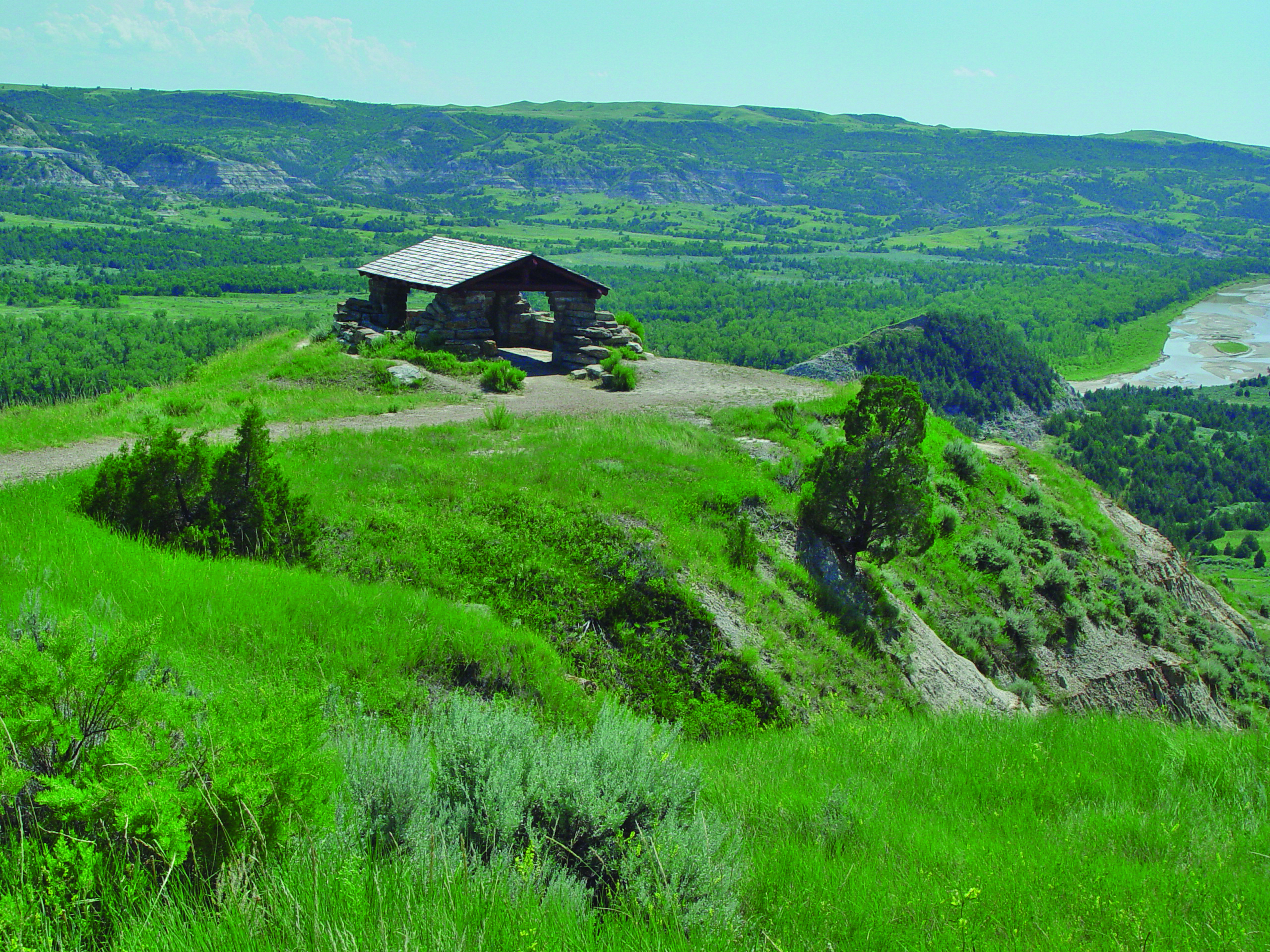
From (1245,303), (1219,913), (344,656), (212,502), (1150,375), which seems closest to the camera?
(1219,913)

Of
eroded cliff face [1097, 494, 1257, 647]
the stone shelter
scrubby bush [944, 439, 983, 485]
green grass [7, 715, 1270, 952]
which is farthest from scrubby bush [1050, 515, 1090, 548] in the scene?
green grass [7, 715, 1270, 952]

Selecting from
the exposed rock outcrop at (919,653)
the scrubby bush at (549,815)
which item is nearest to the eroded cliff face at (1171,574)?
the exposed rock outcrop at (919,653)

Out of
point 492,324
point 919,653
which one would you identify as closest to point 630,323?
point 492,324

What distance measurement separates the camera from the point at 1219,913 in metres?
2.97

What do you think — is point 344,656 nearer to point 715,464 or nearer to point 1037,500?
→ point 715,464

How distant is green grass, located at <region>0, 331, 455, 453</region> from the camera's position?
11852 mm

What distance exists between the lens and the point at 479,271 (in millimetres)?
19578

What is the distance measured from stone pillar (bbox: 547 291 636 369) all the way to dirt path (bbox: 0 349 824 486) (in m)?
0.69

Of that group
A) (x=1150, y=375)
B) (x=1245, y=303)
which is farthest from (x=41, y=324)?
(x=1245, y=303)

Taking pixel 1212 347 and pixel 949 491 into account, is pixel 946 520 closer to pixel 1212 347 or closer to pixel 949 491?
pixel 949 491

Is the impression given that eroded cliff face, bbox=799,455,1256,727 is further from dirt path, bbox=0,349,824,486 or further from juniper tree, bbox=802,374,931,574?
dirt path, bbox=0,349,824,486

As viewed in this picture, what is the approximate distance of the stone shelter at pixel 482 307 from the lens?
19.3m

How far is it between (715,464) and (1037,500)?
9342 millimetres

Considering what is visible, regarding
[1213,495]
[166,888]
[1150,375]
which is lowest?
[1213,495]
